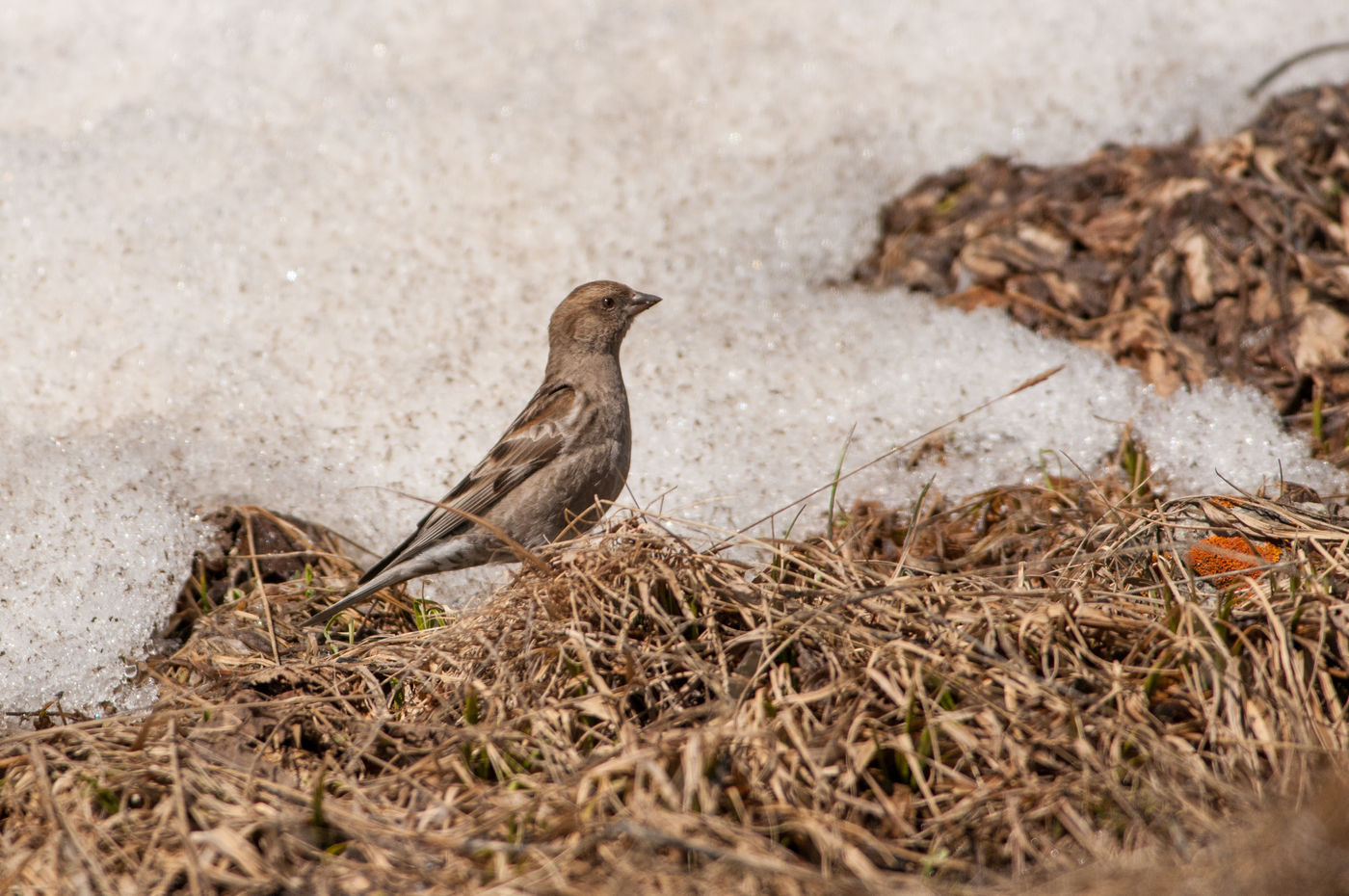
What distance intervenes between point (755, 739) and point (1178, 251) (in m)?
4.34

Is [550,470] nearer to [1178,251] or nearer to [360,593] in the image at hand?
[360,593]

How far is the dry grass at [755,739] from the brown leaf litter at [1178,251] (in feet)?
6.40

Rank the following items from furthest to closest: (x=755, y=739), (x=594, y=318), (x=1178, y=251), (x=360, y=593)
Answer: (x=1178, y=251), (x=594, y=318), (x=360, y=593), (x=755, y=739)

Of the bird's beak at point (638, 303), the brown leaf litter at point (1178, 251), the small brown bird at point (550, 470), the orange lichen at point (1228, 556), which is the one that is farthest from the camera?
the brown leaf litter at point (1178, 251)

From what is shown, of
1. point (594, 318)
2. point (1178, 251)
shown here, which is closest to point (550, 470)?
point (594, 318)

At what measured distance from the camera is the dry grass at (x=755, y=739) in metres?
2.67

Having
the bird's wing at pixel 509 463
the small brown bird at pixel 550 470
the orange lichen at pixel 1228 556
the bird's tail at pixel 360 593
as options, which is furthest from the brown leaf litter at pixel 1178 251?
the bird's tail at pixel 360 593

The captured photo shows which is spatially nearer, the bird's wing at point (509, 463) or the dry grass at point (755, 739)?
the dry grass at point (755, 739)

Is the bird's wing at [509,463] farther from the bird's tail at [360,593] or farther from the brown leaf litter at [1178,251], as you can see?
the brown leaf litter at [1178,251]

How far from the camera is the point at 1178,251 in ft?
19.4

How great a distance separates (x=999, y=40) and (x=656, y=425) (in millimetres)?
3853

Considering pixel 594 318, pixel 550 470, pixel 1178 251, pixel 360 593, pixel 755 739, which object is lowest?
pixel 755 739

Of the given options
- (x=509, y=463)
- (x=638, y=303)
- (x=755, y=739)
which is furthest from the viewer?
(x=638, y=303)

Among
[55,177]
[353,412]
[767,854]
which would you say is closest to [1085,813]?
[767,854]
